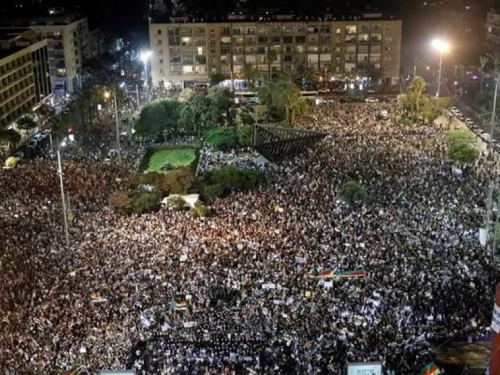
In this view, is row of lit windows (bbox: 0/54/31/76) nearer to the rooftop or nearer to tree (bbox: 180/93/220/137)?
tree (bbox: 180/93/220/137)

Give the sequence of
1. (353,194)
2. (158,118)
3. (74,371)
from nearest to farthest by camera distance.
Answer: (74,371) → (353,194) → (158,118)

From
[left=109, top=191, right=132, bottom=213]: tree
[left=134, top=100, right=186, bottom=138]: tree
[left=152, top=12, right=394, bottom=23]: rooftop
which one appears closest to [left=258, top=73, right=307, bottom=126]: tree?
[left=134, top=100, right=186, bottom=138]: tree

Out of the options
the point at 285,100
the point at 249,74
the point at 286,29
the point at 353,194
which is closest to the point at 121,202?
the point at 353,194

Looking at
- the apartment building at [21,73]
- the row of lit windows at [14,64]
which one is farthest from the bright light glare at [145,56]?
the row of lit windows at [14,64]

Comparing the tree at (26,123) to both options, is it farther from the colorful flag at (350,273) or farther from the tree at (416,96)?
the colorful flag at (350,273)

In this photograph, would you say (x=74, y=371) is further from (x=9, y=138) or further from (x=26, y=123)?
(x=26, y=123)

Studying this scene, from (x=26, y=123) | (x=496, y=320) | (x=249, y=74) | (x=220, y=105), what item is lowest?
(x=26, y=123)

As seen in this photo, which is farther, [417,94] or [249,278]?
[417,94]

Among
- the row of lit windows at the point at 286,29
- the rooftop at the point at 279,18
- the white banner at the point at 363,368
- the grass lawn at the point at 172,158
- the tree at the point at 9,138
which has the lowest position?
the grass lawn at the point at 172,158
